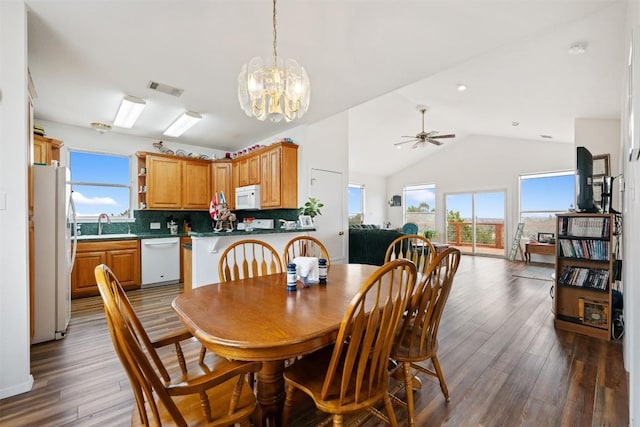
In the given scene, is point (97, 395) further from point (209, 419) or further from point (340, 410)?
point (340, 410)

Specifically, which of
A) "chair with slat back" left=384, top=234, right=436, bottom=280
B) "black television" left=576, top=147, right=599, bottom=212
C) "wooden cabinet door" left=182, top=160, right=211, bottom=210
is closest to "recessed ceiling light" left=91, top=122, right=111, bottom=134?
"wooden cabinet door" left=182, top=160, right=211, bottom=210

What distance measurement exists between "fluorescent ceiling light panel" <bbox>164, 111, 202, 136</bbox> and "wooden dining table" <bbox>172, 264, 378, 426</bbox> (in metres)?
2.85

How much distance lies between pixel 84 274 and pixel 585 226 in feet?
20.6

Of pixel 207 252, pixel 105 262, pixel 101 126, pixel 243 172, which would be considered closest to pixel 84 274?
pixel 105 262

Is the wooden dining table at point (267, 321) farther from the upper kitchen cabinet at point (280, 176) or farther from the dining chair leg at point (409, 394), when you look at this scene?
the upper kitchen cabinet at point (280, 176)

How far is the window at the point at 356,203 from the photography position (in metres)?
9.57

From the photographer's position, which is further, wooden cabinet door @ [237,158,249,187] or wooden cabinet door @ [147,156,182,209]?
wooden cabinet door @ [237,158,249,187]

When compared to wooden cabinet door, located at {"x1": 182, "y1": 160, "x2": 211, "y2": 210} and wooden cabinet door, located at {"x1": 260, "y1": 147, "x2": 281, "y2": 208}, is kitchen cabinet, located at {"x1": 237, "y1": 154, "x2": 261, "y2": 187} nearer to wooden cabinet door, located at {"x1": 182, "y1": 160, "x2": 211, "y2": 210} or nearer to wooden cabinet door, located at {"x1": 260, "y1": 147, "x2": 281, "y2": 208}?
wooden cabinet door, located at {"x1": 260, "y1": 147, "x2": 281, "y2": 208}

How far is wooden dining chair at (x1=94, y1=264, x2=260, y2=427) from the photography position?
2.81 feet

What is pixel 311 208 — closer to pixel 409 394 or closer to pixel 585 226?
pixel 409 394

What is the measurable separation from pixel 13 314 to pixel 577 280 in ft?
16.1

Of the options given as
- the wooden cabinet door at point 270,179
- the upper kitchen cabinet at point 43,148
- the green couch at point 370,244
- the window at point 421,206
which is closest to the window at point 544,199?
the window at point 421,206

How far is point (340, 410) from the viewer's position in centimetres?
110

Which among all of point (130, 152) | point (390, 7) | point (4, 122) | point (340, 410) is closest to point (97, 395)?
point (340, 410)
